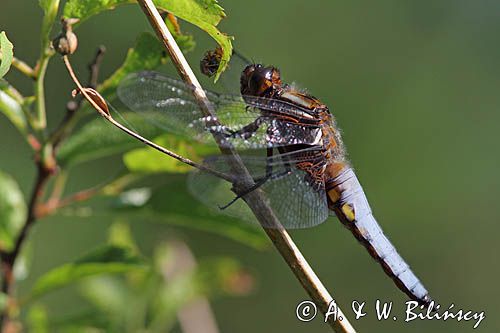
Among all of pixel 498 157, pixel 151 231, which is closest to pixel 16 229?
pixel 151 231

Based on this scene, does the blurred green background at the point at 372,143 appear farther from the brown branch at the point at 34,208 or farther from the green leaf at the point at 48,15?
the green leaf at the point at 48,15

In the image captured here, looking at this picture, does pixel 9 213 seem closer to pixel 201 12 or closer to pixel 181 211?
pixel 181 211

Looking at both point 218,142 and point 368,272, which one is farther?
point 368,272

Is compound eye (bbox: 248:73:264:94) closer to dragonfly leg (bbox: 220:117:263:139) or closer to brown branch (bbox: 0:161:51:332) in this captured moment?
dragonfly leg (bbox: 220:117:263:139)

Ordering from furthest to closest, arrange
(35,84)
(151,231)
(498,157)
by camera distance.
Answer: (498,157), (151,231), (35,84)

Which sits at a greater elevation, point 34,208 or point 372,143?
point 34,208

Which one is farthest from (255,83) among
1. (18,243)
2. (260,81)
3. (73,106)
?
(18,243)

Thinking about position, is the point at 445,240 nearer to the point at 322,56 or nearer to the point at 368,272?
the point at 368,272
